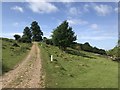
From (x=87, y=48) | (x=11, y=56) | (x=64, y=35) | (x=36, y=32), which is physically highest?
(x=36, y=32)

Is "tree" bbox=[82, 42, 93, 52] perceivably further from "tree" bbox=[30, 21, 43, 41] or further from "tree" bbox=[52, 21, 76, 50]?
"tree" bbox=[30, 21, 43, 41]

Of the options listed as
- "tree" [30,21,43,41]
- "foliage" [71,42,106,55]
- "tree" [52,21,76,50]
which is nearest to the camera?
"tree" [52,21,76,50]

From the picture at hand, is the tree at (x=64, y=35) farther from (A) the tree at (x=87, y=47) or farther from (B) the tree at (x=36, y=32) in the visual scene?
(B) the tree at (x=36, y=32)

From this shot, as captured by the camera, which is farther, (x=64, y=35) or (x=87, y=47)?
(x=87, y=47)

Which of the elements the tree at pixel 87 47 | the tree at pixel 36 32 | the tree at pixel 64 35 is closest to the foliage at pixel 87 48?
the tree at pixel 87 47

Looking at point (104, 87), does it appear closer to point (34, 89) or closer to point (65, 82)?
point (65, 82)

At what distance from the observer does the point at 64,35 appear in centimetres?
8431

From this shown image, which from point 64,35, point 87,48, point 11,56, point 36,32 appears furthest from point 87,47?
point 11,56

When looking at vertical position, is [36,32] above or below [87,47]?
above

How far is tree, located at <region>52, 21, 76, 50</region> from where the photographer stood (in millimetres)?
83812

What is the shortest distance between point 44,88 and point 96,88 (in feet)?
14.2

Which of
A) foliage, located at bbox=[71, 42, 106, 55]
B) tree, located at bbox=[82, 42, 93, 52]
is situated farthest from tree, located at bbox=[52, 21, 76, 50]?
tree, located at bbox=[82, 42, 93, 52]

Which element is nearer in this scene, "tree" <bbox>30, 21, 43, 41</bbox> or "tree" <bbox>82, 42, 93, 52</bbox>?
"tree" <bbox>82, 42, 93, 52</bbox>

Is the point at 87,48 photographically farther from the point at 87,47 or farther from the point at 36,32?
the point at 36,32
